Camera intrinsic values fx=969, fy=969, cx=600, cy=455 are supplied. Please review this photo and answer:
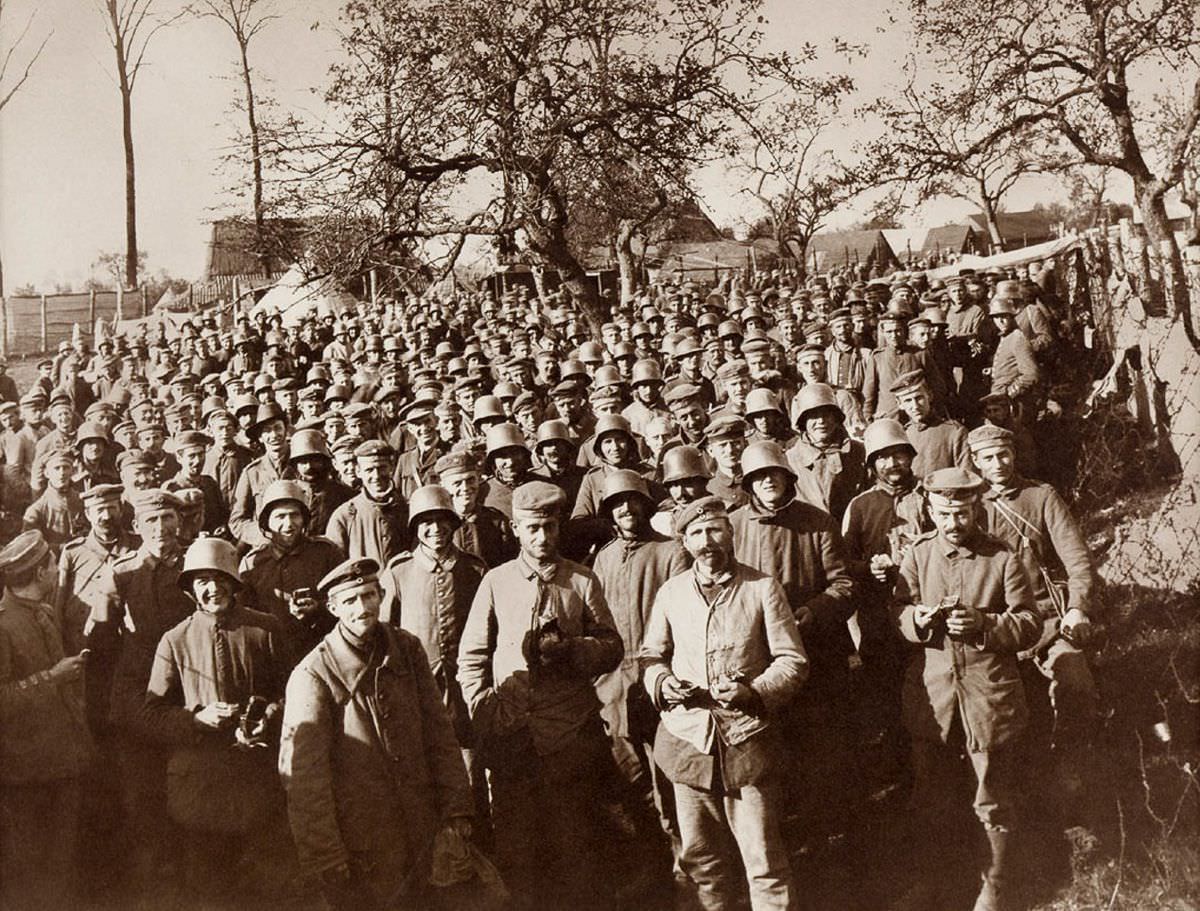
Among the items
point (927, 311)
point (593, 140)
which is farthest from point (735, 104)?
point (927, 311)

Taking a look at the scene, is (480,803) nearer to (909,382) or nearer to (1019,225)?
(909,382)

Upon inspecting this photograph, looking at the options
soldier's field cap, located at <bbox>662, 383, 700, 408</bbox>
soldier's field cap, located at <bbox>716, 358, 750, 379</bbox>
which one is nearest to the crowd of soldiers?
soldier's field cap, located at <bbox>662, 383, 700, 408</bbox>

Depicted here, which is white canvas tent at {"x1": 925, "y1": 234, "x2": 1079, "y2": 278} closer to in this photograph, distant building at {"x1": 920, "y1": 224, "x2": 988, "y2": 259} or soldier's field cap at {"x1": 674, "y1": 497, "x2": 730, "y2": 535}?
soldier's field cap at {"x1": 674, "y1": 497, "x2": 730, "y2": 535}

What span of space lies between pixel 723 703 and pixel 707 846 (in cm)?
71

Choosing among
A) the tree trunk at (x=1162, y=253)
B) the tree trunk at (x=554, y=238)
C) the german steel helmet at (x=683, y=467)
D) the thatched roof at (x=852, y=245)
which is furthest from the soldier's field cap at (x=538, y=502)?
the thatched roof at (x=852, y=245)

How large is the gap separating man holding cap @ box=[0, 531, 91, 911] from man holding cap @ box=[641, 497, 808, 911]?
250cm

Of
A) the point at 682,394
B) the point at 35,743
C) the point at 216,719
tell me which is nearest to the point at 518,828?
the point at 216,719

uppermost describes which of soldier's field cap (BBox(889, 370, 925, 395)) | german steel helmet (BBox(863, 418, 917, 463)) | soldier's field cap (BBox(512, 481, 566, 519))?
soldier's field cap (BBox(889, 370, 925, 395))

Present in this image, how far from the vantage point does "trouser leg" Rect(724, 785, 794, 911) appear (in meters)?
3.86

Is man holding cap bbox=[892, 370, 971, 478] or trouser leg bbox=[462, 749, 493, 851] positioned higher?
man holding cap bbox=[892, 370, 971, 478]

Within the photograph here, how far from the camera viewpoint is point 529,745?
4363 millimetres

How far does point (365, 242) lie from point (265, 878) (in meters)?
6.10

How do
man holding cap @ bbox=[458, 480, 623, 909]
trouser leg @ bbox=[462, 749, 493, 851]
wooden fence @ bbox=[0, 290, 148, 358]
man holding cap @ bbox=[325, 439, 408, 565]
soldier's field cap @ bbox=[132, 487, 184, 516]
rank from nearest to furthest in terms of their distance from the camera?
man holding cap @ bbox=[458, 480, 623, 909] → trouser leg @ bbox=[462, 749, 493, 851] → soldier's field cap @ bbox=[132, 487, 184, 516] → man holding cap @ bbox=[325, 439, 408, 565] → wooden fence @ bbox=[0, 290, 148, 358]

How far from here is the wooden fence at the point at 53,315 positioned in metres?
27.3
